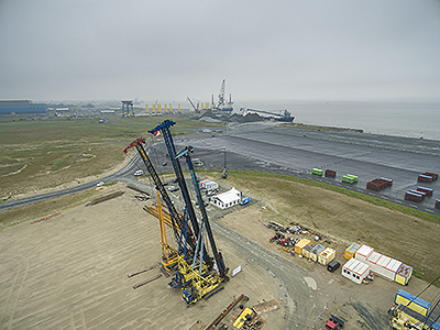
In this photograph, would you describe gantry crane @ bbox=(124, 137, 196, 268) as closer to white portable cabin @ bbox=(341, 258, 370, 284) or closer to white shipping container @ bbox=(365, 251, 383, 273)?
white portable cabin @ bbox=(341, 258, 370, 284)

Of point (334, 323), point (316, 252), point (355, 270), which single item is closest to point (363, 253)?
point (355, 270)

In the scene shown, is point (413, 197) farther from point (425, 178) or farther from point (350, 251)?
point (350, 251)

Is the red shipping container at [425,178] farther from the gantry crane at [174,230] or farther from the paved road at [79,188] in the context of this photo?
the paved road at [79,188]

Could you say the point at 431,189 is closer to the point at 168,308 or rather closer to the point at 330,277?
the point at 330,277

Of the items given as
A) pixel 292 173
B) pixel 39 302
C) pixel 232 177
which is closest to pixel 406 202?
pixel 292 173

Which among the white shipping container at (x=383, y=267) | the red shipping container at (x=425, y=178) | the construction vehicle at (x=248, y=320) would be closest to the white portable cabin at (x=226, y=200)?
the construction vehicle at (x=248, y=320)
